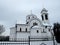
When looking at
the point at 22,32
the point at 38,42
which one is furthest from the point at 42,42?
the point at 22,32

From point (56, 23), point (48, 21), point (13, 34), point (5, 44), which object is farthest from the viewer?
point (56, 23)

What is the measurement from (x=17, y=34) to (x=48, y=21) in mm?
13091

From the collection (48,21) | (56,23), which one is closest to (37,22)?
(48,21)

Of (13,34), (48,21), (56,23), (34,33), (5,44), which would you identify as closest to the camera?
(5,44)

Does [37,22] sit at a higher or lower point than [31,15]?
lower

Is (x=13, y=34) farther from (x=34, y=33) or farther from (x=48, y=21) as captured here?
(x=48, y=21)

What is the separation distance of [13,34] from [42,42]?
16050 mm

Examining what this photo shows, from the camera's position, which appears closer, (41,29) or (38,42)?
(38,42)

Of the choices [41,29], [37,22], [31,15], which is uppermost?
[31,15]

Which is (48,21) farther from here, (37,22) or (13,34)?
(13,34)

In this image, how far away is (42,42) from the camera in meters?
19.4

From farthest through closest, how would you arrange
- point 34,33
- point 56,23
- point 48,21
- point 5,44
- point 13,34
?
point 56,23, point 48,21, point 13,34, point 34,33, point 5,44

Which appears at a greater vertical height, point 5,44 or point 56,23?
point 56,23

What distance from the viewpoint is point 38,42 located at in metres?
19.3
